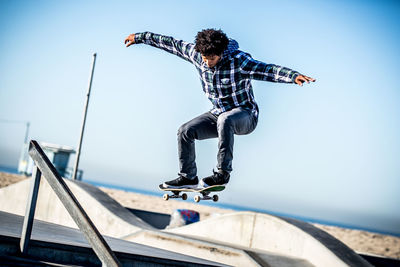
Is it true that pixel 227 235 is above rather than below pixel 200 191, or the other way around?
below

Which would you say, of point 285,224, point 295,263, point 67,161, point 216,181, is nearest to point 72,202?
point 216,181

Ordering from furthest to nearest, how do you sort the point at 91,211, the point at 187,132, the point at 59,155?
the point at 59,155 < the point at 91,211 < the point at 187,132

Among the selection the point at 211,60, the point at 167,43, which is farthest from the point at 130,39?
the point at 211,60

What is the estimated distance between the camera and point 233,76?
604cm

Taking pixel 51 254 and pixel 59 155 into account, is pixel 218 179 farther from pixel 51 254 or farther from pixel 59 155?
pixel 59 155

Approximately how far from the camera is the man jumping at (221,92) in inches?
233

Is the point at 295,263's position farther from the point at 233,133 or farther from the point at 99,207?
the point at 99,207

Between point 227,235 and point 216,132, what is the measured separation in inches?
192

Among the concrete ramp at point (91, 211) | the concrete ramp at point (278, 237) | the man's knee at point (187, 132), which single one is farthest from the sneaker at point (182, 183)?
the concrete ramp at point (91, 211)

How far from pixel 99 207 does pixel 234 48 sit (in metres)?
6.99

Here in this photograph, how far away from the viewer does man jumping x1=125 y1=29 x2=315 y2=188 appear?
233 inches

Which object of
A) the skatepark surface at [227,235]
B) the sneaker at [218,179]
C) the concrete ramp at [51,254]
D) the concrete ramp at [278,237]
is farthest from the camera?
the concrete ramp at [278,237]

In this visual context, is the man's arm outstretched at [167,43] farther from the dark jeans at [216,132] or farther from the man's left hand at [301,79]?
the man's left hand at [301,79]

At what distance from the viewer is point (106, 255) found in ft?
12.2
